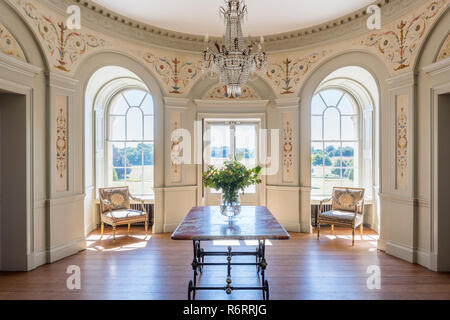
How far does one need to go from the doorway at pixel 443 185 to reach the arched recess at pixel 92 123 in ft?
14.6

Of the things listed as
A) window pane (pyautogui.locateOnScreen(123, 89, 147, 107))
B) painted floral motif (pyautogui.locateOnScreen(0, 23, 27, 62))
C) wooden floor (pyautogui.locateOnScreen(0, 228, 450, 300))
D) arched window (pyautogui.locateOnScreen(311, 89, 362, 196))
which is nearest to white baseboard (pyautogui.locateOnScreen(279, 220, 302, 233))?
wooden floor (pyautogui.locateOnScreen(0, 228, 450, 300))

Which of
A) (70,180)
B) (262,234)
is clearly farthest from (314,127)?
(70,180)

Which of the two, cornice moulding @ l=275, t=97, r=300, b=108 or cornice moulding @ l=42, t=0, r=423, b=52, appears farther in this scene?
cornice moulding @ l=275, t=97, r=300, b=108

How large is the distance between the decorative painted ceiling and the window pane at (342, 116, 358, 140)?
160 centimetres

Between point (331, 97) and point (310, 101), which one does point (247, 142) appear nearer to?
point (310, 101)

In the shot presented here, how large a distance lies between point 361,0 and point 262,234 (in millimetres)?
4042

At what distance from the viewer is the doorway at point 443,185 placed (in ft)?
11.7

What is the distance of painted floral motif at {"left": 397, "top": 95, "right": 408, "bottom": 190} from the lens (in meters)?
3.99

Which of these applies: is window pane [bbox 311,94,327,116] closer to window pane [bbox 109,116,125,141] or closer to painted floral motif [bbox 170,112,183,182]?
painted floral motif [bbox 170,112,183,182]

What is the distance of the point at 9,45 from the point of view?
338 centimetres

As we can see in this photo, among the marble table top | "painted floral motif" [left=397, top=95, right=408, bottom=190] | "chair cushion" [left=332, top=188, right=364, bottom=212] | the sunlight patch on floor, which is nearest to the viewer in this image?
the marble table top

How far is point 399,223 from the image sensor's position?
4094mm

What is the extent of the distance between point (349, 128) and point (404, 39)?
2402 mm

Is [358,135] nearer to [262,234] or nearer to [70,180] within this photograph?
[262,234]
